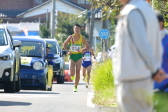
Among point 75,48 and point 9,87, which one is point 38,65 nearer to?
point 75,48

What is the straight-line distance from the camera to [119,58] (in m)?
4.85

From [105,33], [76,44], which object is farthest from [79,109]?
[105,33]

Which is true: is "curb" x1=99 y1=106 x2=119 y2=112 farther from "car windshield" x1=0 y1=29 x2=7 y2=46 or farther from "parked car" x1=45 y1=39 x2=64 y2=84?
"parked car" x1=45 y1=39 x2=64 y2=84

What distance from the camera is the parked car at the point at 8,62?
43.6 feet

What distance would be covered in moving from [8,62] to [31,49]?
13.5ft

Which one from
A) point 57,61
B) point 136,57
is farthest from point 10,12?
point 136,57

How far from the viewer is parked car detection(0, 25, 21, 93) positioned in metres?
13.3

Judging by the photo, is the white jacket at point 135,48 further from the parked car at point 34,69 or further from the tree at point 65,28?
the tree at point 65,28

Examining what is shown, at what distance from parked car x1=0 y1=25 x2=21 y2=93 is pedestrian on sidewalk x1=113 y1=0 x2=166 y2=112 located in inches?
337

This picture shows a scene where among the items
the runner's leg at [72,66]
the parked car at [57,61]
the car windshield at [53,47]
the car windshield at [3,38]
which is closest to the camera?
the car windshield at [3,38]

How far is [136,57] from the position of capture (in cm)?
479

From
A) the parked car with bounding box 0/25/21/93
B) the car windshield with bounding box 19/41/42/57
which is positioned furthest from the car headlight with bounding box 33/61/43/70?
the parked car with bounding box 0/25/21/93

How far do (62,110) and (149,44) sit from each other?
625cm

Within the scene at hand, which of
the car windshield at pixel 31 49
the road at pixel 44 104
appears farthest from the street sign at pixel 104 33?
the road at pixel 44 104
